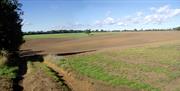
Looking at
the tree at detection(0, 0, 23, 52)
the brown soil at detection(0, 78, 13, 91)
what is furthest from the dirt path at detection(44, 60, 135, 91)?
the tree at detection(0, 0, 23, 52)

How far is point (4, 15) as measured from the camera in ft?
123

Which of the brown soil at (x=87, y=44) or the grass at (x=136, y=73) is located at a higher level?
the grass at (x=136, y=73)

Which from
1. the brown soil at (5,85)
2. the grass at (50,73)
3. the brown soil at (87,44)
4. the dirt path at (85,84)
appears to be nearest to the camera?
the brown soil at (5,85)

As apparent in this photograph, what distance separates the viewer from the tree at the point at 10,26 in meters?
37.3

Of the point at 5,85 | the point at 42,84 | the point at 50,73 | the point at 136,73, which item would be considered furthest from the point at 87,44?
the point at 5,85

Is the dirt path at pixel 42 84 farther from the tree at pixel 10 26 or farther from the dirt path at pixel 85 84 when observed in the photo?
the tree at pixel 10 26

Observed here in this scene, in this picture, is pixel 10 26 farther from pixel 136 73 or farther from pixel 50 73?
pixel 136 73

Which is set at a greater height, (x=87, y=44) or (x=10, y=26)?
(x=10, y=26)

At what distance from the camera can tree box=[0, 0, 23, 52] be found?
3731cm

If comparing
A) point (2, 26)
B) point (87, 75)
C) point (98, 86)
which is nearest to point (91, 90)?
point (98, 86)

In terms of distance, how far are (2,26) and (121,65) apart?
1709cm

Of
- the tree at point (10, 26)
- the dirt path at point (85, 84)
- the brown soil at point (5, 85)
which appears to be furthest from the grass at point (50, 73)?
the tree at point (10, 26)

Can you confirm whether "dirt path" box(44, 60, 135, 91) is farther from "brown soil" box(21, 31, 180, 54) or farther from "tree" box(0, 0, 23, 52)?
"brown soil" box(21, 31, 180, 54)

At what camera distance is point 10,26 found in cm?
3812
